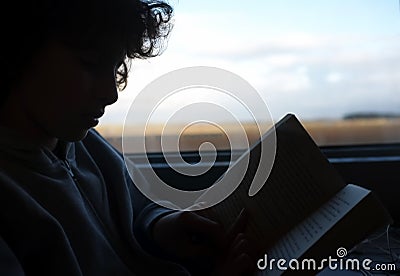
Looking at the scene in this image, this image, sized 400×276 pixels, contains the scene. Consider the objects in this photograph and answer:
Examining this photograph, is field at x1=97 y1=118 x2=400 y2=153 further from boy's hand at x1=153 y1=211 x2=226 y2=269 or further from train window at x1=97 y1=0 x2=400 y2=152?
boy's hand at x1=153 y1=211 x2=226 y2=269

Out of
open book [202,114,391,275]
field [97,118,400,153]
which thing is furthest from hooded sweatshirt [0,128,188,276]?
field [97,118,400,153]

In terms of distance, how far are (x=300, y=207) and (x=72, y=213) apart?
254 millimetres

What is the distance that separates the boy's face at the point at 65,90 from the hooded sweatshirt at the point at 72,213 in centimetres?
4

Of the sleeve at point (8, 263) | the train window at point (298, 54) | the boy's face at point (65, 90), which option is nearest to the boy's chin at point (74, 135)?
the boy's face at point (65, 90)

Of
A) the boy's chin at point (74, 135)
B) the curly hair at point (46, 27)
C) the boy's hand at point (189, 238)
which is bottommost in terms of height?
the boy's hand at point (189, 238)

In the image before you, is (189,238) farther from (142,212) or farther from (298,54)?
(298,54)

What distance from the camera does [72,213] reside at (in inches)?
22.9

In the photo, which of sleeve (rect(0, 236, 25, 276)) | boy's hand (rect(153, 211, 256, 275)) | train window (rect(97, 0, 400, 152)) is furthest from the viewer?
train window (rect(97, 0, 400, 152))

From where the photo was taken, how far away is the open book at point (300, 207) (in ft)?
1.53

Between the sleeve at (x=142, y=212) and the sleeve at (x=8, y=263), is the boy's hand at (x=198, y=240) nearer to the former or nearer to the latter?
the sleeve at (x=142, y=212)

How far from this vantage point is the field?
3.24ft

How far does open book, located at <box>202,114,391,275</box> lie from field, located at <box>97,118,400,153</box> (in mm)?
352

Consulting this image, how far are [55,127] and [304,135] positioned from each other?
0.89 feet

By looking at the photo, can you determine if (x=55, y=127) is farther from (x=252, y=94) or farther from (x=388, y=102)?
(x=388, y=102)
